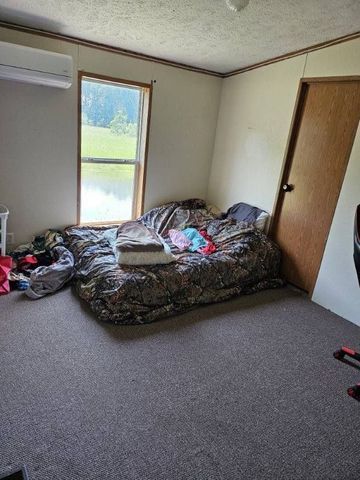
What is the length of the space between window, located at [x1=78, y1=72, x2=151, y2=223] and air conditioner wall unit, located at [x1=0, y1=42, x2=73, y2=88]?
1.40ft

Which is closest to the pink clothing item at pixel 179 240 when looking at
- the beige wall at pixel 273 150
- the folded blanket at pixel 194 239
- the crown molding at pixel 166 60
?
the folded blanket at pixel 194 239

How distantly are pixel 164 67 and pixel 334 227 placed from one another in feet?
8.40

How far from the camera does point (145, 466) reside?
1.43 metres

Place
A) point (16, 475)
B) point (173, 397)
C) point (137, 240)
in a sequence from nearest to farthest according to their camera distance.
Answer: point (16, 475) < point (173, 397) < point (137, 240)

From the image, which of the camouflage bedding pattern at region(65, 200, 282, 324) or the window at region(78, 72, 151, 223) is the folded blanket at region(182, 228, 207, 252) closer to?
the camouflage bedding pattern at region(65, 200, 282, 324)

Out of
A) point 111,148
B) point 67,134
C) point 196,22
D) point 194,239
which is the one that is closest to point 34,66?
point 67,134

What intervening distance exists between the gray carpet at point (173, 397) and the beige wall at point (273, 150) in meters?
0.48

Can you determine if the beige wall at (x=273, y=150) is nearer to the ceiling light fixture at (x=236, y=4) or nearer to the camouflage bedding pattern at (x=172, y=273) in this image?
the camouflage bedding pattern at (x=172, y=273)

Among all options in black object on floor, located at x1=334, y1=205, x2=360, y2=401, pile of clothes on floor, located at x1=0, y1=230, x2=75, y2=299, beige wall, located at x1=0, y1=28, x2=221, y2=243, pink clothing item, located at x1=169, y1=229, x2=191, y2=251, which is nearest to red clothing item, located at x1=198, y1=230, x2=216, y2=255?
pink clothing item, located at x1=169, y1=229, x2=191, y2=251

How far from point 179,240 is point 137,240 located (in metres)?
0.64

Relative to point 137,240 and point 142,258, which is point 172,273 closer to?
point 142,258

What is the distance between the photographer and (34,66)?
2.66 meters

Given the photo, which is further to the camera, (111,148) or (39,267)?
(111,148)

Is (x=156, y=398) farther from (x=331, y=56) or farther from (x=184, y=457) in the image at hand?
(x=331, y=56)
